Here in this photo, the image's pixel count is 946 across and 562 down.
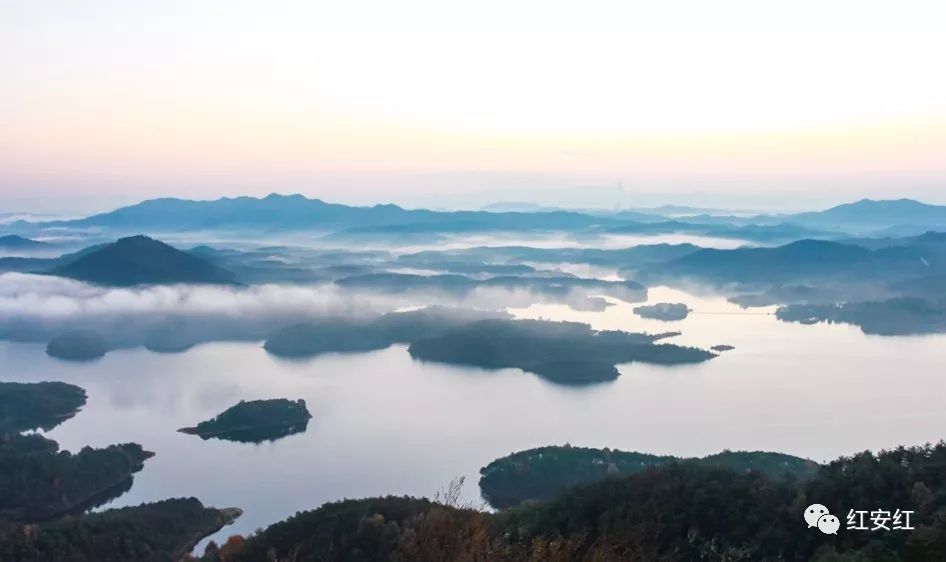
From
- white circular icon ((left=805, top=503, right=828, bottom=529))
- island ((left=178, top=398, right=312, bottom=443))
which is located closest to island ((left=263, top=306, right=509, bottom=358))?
island ((left=178, top=398, right=312, bottom=443))

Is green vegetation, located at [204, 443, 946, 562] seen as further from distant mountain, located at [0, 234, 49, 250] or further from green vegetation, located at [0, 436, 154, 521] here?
distant mountain, located at [0, 234, 49, 250]

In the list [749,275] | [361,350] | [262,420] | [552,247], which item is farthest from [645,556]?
[552,247]

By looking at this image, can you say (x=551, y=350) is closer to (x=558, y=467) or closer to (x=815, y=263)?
(x=558, y=467)

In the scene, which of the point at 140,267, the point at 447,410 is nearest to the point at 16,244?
the point at 140,267

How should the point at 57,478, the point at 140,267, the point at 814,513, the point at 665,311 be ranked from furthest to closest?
the point at 140,267 → the point at 665,311 → the point at 57,478 → the point at 814,513

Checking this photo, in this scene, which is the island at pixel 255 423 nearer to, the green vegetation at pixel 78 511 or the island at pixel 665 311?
the green vegetation at pixel 78 511

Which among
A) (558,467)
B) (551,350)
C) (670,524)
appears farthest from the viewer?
(551,350)
